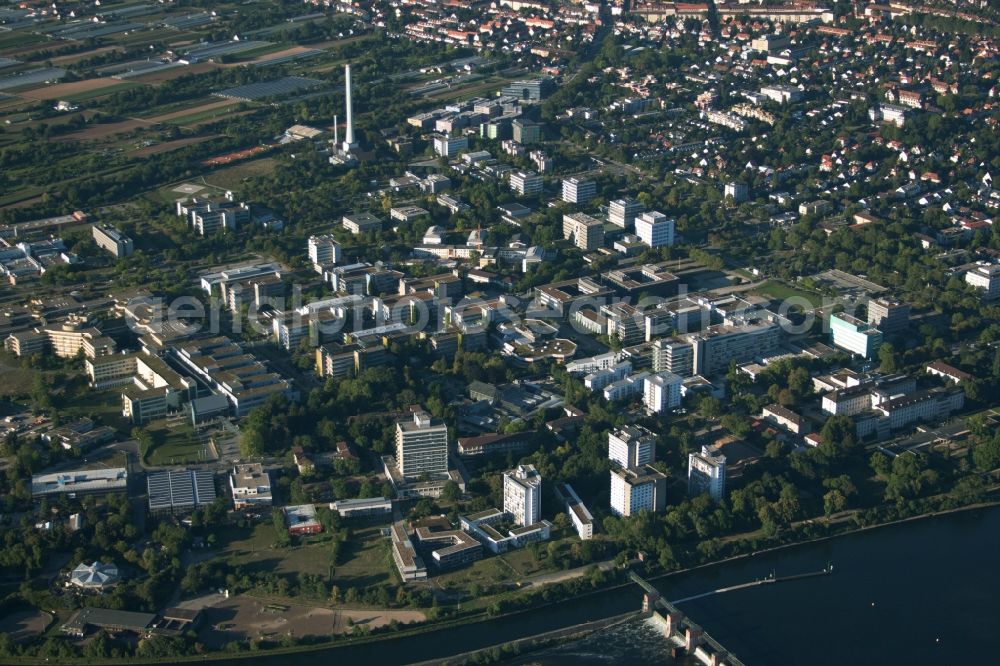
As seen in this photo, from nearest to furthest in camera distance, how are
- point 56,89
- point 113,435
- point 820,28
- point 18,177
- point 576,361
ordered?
1. point 113,435
2. point 576,361
3. point 18,177
4. point 56,89
5. point 820,28

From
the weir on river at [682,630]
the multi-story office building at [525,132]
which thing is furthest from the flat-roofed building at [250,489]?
the multi-story office building at [525,132]

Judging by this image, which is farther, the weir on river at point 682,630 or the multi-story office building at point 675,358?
the multi-story office building at point 675,358

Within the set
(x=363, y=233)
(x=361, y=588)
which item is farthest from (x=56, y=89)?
(x=361, y=588)

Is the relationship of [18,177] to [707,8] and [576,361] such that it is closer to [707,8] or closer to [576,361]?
[576,361]

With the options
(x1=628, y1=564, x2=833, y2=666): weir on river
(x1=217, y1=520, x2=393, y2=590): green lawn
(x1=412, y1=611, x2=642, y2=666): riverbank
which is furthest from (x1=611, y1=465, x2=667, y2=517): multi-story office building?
(x1=217, y1=520, x2=393, y2=590): green lawn

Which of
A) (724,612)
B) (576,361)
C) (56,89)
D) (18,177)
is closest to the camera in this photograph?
(724,612)

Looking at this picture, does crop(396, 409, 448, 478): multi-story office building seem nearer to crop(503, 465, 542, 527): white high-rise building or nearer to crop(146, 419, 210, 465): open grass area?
crop(503, 465, 542, 527): white high-rise building

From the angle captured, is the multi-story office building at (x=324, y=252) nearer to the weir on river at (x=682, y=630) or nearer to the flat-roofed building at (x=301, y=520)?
the flat-roofed building at (x=301, y=520)
